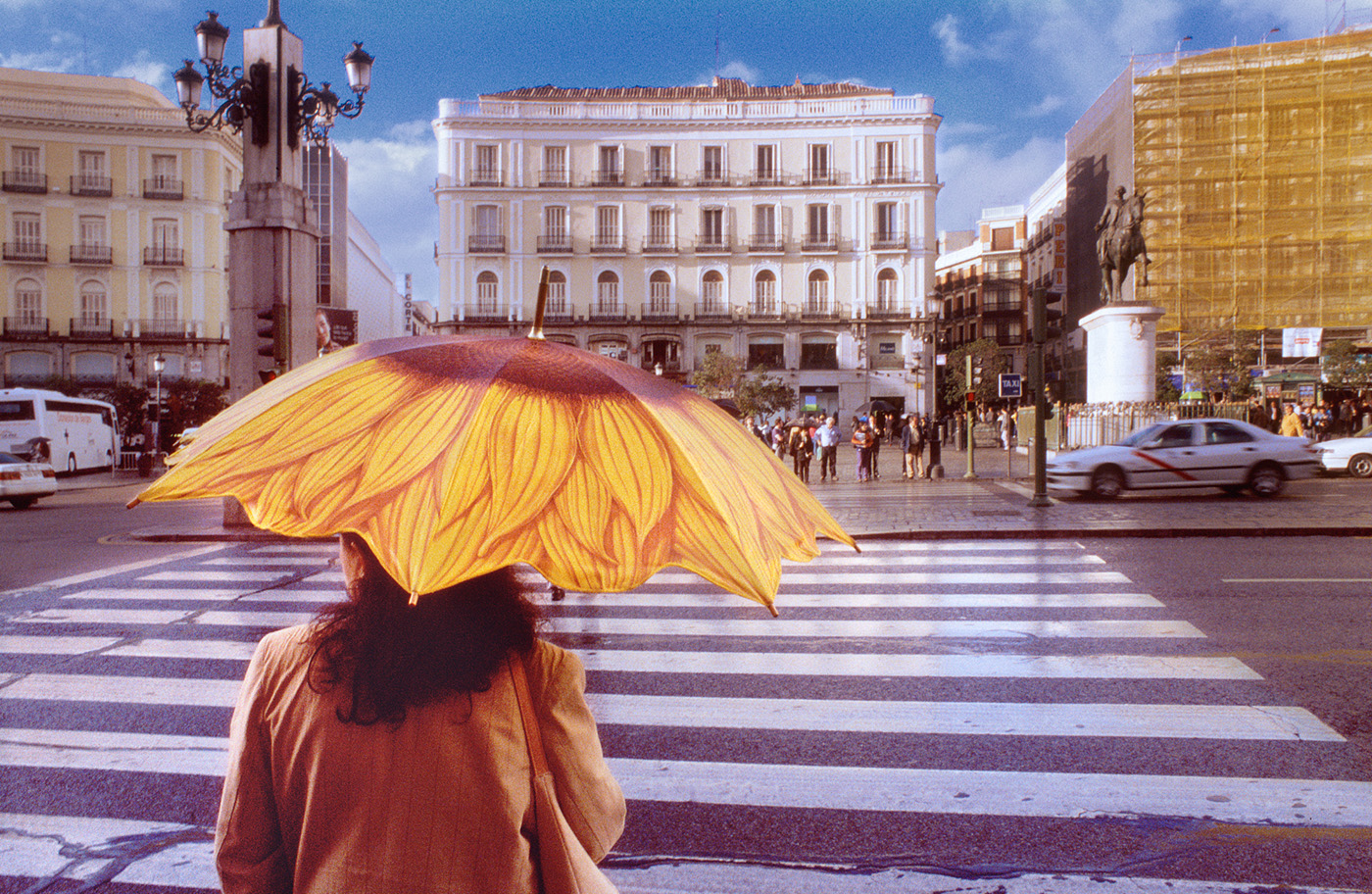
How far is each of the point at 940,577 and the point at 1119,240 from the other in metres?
20.0

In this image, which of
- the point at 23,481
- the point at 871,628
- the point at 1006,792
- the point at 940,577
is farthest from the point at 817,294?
the point at 1006,792

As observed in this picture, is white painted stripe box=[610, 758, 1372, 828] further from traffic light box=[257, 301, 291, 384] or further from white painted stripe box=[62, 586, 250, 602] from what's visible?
traffic light box=[257, 301, 291, 384]

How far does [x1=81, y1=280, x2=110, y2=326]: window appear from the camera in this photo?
5047 centimetres

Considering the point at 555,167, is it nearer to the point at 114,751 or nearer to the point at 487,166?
the point at 487,166

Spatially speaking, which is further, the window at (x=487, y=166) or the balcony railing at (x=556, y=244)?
the balcony railing at (x=556, y=244)

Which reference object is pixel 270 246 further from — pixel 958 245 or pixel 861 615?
pixel 958 245

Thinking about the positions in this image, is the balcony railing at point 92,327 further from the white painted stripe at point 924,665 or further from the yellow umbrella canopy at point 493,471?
the yellow umbrella canopy at point 493,471

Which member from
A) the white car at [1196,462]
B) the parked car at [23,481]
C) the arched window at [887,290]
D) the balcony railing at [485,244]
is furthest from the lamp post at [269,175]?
the arched window at [887,290]

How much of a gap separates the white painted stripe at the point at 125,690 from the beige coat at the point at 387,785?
4.30m

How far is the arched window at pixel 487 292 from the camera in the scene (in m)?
51.6

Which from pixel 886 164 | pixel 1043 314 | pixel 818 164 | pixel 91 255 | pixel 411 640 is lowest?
pixel 411 640

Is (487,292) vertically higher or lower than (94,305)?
higher

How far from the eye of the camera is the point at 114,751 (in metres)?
4.71

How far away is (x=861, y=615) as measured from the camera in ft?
25.0
